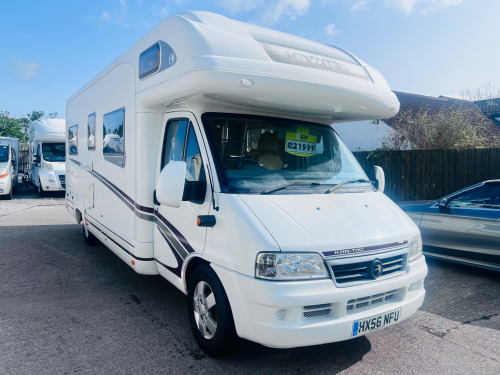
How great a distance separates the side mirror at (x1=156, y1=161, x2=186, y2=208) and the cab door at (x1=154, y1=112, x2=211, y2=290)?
0.19m

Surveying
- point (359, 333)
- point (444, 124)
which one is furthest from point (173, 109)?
point (444, 124)

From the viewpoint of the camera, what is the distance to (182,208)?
406cm

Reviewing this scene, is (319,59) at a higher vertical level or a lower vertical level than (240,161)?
higher

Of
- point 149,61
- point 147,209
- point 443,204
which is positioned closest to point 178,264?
point 147,209

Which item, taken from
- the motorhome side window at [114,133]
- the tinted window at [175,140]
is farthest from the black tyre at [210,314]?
the motorhome side window at [114,133]

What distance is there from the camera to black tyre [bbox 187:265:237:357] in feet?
11.1

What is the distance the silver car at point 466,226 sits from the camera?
5754 millimetres

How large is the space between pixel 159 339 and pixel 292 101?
103 inches

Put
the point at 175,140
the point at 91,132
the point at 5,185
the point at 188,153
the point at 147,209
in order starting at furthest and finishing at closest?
the point at 5,185 → the point at 91,132 → the point at 147,209 → the point at 175,140 → the point at 188,153

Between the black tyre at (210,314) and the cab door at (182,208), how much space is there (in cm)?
26

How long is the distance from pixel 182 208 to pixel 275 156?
1.05 metres

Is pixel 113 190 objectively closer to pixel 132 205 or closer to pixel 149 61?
pixel 132 205

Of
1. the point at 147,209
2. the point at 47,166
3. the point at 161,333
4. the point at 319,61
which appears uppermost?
the point at 319,61

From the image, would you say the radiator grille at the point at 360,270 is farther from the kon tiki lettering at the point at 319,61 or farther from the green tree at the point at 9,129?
the green tree at the point at 9,129
